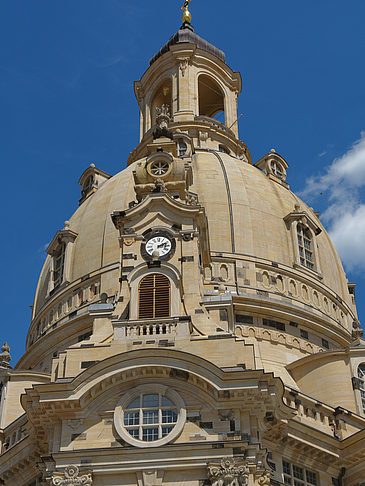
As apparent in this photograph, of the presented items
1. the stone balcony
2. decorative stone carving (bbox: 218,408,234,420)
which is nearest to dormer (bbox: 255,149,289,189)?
the stone balcony

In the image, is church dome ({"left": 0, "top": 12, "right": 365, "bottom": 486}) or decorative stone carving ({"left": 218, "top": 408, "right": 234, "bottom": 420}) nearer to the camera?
church dome ({"left": 0, "top": 12, "right": 365, "bottom": 486})

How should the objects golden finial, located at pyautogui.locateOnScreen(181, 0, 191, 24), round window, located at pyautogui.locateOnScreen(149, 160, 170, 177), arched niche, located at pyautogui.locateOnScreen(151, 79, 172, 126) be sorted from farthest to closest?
golden finial, located at pyautogui.locateOnScreen(181, 0, 191, 24) < arched niche, located at pyautogui.locateOnScreen(151, 79, 172, 126) < round window, located at pyautogui.locateOnScreen(149, 160, 170, 177)

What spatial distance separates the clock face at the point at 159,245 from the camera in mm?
42312

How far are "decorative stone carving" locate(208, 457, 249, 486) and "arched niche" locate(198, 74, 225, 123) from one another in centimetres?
4275

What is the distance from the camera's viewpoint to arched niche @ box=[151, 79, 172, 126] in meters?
73.0

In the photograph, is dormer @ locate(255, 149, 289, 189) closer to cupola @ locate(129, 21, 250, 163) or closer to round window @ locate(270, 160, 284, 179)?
round window @ locate(270, 160, 284, 179)

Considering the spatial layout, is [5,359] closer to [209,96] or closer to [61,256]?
[61,256]

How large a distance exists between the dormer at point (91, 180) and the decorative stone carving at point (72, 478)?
3177 cm

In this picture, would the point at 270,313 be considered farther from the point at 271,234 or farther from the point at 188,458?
the point at 188,458

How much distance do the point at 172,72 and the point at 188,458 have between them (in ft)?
138

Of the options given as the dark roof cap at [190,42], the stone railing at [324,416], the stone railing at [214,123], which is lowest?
the stone railing at [324,416]

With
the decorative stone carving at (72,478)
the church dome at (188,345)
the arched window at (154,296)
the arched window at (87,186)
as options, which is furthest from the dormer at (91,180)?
the decorative stone carving at (72,478)

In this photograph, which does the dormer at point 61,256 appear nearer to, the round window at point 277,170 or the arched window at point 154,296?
the round window at point 277,170

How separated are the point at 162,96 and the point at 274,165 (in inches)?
514
